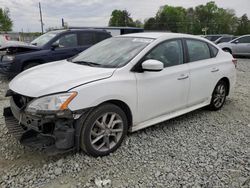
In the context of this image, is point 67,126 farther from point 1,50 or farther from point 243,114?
point 1,50

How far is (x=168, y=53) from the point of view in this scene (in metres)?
3.68

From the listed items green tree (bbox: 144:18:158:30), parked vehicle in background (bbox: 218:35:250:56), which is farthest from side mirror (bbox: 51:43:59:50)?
green tree (bbox: 144:18:158:30)

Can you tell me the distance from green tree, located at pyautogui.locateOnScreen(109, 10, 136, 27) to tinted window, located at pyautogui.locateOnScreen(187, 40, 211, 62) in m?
64.8

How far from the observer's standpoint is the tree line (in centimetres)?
6608

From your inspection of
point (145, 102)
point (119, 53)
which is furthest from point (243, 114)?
point (119, 53)

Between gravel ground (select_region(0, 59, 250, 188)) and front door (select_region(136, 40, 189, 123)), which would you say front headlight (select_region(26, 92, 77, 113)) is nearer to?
gravel ground (select_region(0, 59, 250, 188))

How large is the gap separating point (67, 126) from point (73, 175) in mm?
550

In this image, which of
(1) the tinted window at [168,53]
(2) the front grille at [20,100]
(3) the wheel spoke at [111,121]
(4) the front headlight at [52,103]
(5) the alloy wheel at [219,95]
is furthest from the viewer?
(5) the alloy wheel at [219,95]

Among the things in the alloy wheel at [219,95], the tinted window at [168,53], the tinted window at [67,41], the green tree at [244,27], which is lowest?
the alloy wheel at [219,95]

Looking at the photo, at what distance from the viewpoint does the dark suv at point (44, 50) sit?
6707 millimetres

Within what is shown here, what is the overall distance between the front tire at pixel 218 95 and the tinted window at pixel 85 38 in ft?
15.4

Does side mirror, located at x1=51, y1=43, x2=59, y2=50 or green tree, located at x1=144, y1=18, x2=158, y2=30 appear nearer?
side mirror, located at x1=51, y1=43, x2=59, y2=50

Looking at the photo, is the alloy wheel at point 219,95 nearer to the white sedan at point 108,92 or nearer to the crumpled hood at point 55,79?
the white sedan at point 108,92

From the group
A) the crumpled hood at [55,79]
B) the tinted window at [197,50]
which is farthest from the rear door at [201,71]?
the crumpled hood at [55,79]
